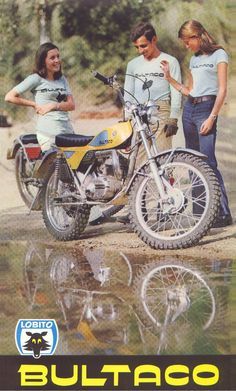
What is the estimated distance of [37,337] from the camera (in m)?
5.76

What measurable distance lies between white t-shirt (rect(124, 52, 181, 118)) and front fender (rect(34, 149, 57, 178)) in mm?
554

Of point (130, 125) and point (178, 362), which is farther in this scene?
point (130, 125)

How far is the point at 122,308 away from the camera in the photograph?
5832mm

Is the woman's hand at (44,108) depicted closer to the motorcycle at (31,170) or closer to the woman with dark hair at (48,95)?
the woman with dark hair at (48,95)

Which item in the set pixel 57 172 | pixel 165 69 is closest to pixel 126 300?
pixel 57 172

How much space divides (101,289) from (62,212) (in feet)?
2.13

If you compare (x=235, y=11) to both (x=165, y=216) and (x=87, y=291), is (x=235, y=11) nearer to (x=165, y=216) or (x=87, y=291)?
(x=165, y=216)

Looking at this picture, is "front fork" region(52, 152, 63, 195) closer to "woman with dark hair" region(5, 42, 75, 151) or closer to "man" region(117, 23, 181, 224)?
"woman with dark hair" region(5, 42, 75, 151)

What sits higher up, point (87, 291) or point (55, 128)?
point (55, 128)

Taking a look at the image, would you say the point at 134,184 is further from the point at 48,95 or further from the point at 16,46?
the point at 16,46

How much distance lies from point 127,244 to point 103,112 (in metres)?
0.73

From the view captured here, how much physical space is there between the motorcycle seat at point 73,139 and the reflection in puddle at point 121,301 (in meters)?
0.60

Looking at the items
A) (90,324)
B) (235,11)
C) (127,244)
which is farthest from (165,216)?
(235,11)

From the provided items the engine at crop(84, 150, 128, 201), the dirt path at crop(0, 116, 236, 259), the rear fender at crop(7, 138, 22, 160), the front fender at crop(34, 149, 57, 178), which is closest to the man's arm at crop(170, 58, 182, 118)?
the dirt path at crop(0, 116, 236, 259)
